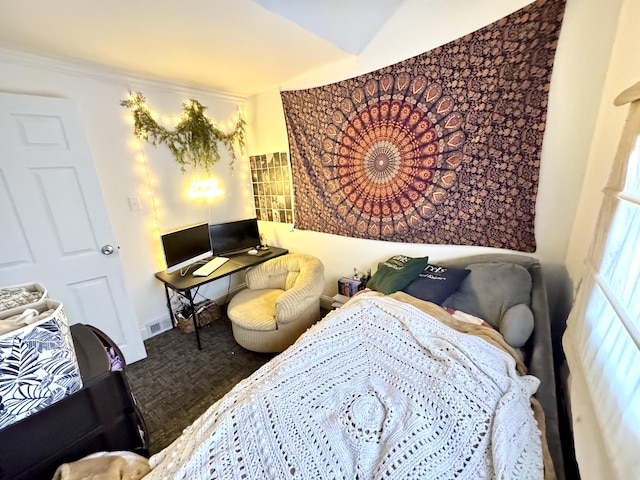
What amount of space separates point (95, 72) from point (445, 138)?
2.76 meters

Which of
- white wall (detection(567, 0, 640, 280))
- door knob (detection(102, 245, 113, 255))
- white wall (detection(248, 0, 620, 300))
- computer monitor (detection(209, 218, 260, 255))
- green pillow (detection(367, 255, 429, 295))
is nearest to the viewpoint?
white wall (detection(567, 0, 640, 280))

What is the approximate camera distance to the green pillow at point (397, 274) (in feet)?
5.92

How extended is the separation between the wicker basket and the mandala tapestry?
5.47 ft

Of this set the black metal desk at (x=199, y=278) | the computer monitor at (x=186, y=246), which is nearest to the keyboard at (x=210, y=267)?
the black metal desk at (x=199, y=278)

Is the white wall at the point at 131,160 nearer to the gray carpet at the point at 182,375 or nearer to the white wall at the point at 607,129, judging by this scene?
the gray carpet at the point at 182,375

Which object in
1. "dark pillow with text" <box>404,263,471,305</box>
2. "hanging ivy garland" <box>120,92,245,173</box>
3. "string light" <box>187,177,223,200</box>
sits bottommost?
"dark pillow with text" <box>404,263,471,305</box>

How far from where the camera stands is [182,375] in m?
2.06

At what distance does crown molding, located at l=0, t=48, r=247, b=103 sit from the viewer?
1717 mm

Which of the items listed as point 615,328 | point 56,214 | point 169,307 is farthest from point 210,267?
point 615,328

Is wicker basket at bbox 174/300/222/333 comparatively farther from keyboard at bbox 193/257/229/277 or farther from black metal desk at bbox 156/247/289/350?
keyboard at bbox 193/257/229/277

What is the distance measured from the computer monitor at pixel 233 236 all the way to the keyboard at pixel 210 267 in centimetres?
18

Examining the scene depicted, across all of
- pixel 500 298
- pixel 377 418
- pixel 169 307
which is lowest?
pixel 169 307

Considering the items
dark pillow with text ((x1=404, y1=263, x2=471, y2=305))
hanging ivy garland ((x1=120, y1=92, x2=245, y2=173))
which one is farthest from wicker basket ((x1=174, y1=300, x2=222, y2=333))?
dark pillow with text ((x1=404, y1=263, x2=471, y2=305))

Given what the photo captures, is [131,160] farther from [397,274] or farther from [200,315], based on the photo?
[397,274]
